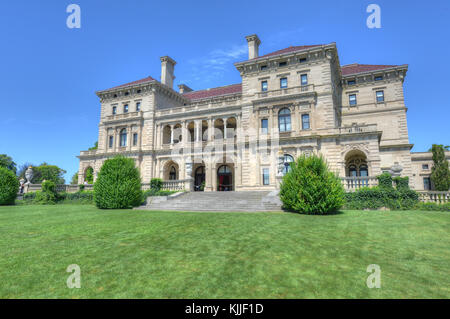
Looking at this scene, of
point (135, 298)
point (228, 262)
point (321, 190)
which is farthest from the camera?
point (321, 190)

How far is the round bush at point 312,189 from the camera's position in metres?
13.6

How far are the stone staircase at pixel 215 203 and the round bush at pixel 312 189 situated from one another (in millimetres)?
2003

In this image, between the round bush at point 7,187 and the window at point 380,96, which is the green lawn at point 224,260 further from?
the window at point 380,96

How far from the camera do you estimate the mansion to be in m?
28.9

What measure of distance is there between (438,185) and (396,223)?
1398 inches

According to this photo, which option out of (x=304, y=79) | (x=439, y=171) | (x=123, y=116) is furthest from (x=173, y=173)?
(x=439, y=171)

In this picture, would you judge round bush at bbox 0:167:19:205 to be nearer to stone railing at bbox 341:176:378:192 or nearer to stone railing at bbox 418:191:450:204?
stone railing at bbox 341:176:378:192

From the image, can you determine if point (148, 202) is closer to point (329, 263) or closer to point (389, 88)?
point (329, 263)

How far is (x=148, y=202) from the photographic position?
20266 mm

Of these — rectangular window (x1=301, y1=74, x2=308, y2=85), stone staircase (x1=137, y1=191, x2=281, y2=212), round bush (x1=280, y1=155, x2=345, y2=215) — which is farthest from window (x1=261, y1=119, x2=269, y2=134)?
round bush (x1=280, y1=155, x2=345, y2=215)

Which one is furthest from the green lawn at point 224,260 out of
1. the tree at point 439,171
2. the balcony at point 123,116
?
the tree at point 439,171

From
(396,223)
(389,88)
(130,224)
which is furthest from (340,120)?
(130,224)

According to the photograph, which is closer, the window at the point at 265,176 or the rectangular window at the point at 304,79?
the window at the point at 265,176

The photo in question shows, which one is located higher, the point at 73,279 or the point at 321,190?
the point at 321,190
